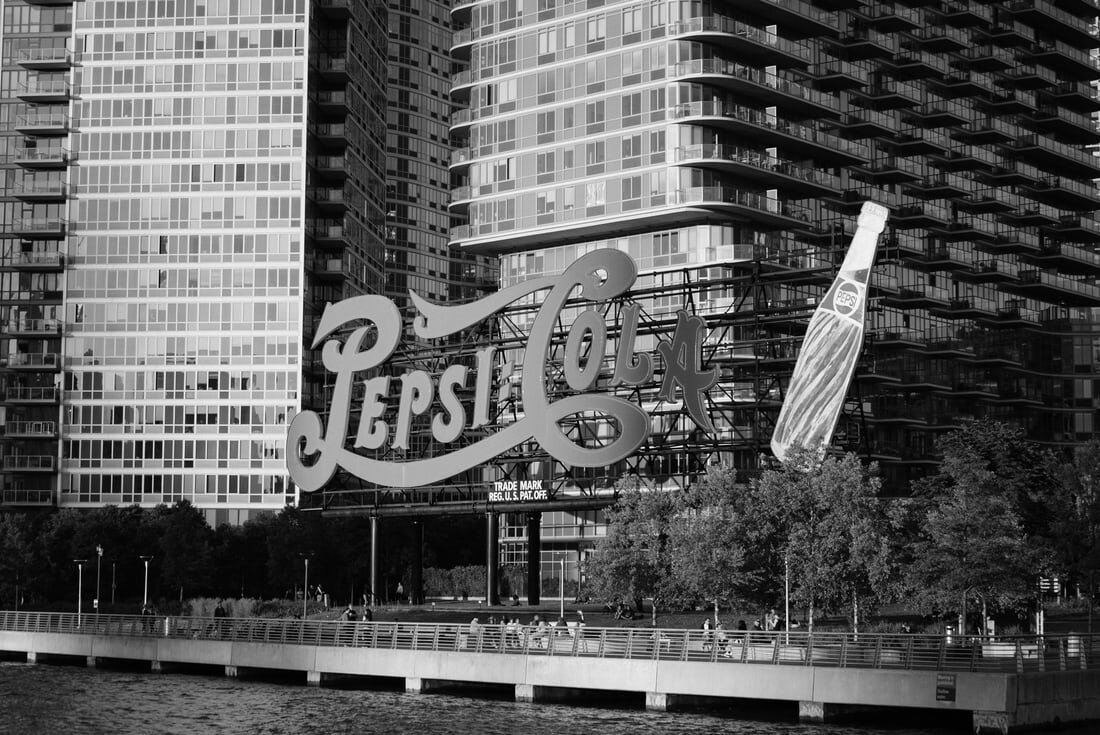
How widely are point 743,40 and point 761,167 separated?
9.37 metres

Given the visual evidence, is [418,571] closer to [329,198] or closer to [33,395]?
[33,395]

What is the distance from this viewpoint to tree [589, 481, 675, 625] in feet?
253

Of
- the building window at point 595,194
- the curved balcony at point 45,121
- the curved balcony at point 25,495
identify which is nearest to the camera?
the building window at point 595,194

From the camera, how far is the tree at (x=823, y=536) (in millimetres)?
68688

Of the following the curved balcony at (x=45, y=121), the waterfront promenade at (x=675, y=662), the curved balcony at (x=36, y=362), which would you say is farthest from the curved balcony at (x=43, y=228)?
the waterfront promenade at (x=675, y=662)

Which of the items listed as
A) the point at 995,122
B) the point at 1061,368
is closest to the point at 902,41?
the point at 995,122

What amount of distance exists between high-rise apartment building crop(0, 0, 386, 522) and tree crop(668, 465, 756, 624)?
77.4 m

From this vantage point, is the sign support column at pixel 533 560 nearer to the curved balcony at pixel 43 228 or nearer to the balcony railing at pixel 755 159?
the balcony railing at pixel 755 159

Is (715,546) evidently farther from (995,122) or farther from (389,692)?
(995,122)

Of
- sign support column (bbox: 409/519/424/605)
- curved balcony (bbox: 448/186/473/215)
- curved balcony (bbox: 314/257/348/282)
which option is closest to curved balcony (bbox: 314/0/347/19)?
curved balcony (bbox: 314/257/348/282)

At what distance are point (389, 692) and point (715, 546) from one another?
50.5 feet

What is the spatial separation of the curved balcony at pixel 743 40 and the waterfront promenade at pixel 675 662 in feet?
192

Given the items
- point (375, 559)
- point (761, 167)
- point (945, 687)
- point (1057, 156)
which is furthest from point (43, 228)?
point (945, 687)

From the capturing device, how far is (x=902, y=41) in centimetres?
14850
